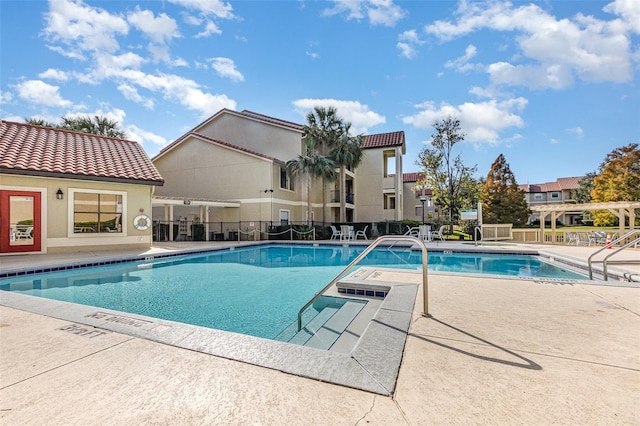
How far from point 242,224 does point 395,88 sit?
12.7 metres

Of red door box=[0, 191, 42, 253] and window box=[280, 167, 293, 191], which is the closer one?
red door box=[0, 191, 42, 253]

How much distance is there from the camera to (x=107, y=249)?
12.1 m

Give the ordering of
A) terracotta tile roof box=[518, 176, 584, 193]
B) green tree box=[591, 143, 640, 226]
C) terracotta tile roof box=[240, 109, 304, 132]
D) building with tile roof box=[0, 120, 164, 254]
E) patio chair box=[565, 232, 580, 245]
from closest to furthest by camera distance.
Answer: building with tile roof box=[0, 120, 164, 254] < patio chair box=[565, 232, 580, 245] < terracotta tile roof box=[240, 109, 304, 132] < green tree box=[591, 143, 640, 226] < terracotta tile roof box=[518, 176, 584, 193]

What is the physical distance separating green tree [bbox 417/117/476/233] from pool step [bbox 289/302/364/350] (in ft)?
59.3

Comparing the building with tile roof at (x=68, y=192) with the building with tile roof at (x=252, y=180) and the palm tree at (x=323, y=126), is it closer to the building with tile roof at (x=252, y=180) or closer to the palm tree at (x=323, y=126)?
the building with tile roof at (x=252, y=180)

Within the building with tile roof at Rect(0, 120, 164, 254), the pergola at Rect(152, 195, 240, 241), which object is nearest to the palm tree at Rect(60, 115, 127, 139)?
the building with tile roof at Rect(0, 120, 164, 254)

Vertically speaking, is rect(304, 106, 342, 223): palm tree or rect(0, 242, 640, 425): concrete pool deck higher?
rect(304, 106, 342, 223): palm tree

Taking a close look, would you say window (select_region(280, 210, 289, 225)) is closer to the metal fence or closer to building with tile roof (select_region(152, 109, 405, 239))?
building with tile roof (select_region(152, 109, 405, 239))

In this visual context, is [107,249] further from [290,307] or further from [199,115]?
[199,115]

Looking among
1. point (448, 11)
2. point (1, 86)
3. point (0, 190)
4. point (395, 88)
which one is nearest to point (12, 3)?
point (1, 86)

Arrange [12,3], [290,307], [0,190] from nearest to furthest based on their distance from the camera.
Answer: [290,307], [12,3], [0,190]

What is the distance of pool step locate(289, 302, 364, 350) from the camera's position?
3.75 metres

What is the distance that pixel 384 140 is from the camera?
1006 inches

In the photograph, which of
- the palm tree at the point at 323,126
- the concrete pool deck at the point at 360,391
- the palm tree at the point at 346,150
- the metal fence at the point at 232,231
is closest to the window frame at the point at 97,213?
the metal fence at the point at 232,231
